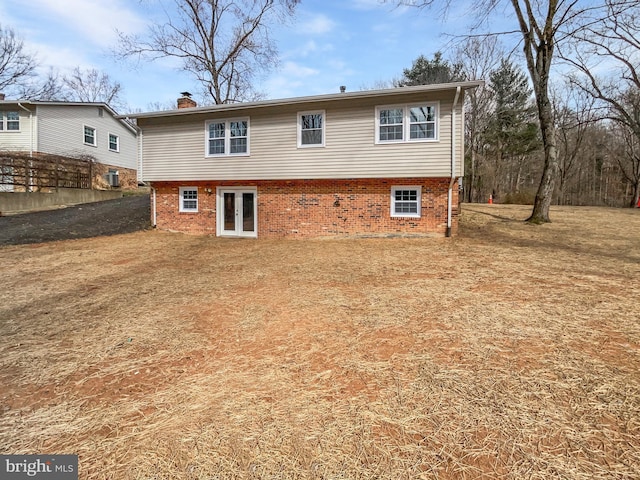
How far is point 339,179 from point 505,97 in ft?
77.4

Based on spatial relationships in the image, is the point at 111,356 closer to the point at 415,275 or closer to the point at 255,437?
the point at 255,437

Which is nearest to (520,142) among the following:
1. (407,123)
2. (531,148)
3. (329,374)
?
(531,148)

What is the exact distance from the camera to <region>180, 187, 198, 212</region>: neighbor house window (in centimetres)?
1310

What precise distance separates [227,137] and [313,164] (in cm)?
354

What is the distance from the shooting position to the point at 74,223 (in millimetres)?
13477

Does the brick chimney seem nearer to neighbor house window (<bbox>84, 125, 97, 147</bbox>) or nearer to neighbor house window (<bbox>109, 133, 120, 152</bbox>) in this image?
neighbor house window (<bbox>84, 125, 97, 147</bbox>)

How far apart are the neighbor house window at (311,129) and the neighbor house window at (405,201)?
9.80 ft

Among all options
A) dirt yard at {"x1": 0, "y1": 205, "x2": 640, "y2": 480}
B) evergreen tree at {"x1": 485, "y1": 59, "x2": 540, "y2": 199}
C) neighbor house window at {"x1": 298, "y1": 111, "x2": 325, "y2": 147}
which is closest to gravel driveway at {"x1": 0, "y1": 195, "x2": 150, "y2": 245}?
dirt yard at {"x1": 0, "y1": 205, "x2": 640, "y2": 480}

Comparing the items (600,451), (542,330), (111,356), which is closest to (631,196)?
(542,330)

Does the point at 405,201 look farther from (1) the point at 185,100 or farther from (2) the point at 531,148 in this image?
(2) the point at 531,148

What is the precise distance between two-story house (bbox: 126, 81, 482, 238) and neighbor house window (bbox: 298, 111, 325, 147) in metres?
→ 0.03

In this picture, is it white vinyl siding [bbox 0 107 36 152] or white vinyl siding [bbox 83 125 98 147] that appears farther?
white vinyl siding [bbox 83 125 98 147]

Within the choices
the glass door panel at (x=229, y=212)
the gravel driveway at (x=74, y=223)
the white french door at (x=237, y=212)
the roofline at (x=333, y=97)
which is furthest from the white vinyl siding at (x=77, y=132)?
the glass door panel at (x=229, y=212)

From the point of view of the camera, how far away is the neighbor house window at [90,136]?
898 inches
